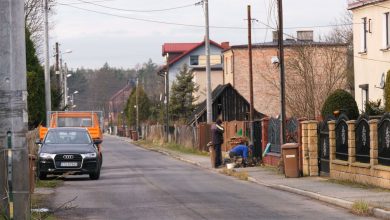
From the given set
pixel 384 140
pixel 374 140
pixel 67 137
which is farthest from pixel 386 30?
pixel 384 140

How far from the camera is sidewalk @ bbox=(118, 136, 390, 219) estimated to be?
17.0 metres

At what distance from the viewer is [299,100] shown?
160 feet

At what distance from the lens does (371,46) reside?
38219 mm

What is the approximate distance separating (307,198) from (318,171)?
6.68 metres

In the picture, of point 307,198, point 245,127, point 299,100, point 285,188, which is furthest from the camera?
point 299,100

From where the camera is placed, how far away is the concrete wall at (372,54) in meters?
37.0

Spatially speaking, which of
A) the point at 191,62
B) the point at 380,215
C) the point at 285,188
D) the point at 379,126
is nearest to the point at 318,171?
the point at 285,188

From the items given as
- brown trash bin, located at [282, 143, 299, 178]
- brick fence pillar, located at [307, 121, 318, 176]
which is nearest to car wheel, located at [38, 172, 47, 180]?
brown trash bin, located at [282, 143, 299, 178]

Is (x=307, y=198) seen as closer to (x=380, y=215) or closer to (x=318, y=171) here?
(x=380, y=215)

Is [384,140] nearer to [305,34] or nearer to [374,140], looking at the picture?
[374,140]

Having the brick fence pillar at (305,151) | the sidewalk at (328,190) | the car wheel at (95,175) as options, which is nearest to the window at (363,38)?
the sidewalk at (328,190)

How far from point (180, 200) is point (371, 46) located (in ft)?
70.3

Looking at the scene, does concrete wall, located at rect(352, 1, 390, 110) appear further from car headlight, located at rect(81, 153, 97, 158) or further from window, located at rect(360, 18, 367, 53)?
car headlight, located at rect(81, 153, 97, 158)

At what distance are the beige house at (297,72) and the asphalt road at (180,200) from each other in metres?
9.11
